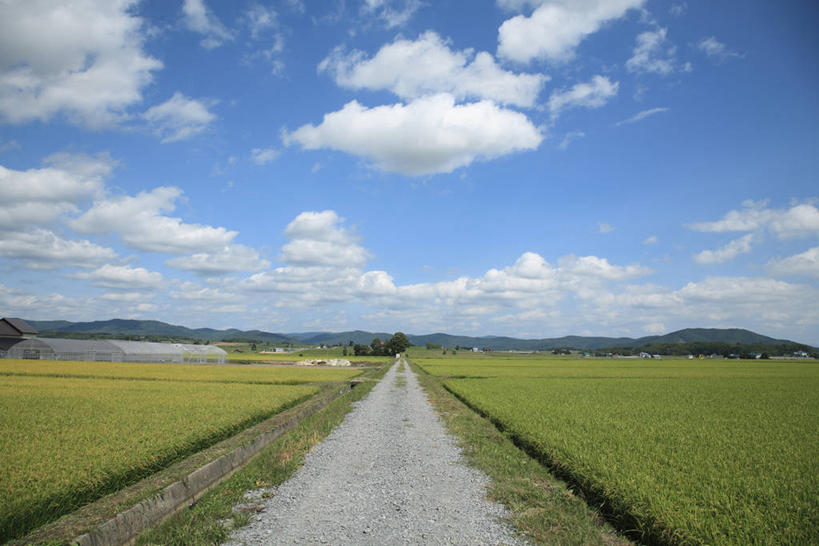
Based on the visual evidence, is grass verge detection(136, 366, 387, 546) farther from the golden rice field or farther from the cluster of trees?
the cluster of trees

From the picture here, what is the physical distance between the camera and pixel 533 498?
23.7ft

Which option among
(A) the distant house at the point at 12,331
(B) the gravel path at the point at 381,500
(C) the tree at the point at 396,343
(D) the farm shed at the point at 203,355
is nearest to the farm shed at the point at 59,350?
(A) the distant house at the point at 12,331

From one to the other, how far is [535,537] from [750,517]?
9.65 ft

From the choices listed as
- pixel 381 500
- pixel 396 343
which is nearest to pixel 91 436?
pixel 381 500

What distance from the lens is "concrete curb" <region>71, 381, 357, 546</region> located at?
17.8 ft

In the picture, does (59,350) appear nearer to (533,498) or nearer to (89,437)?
(89,437)

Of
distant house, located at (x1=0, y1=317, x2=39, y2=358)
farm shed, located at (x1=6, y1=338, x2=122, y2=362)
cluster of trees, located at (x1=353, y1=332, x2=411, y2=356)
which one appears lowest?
cluster of trees, located at (x1=353, y1=332, x2=411, y2=356)

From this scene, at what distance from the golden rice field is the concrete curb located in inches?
40.2

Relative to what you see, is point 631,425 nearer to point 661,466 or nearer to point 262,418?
point 661,466

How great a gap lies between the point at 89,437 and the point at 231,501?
506 centimetres

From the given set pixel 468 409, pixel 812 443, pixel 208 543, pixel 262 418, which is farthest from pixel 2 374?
pixel 812 443

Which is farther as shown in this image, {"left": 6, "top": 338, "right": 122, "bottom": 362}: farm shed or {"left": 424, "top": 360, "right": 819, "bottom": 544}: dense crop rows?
{"left": 6, "top": 338, "right": 122, "bottom": 362}: farm shed

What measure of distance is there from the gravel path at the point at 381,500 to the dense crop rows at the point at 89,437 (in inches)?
110

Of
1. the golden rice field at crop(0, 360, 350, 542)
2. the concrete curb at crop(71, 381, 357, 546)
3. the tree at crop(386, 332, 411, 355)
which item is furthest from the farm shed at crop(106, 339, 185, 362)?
the tree at crop(386, 332, 411, 355)
